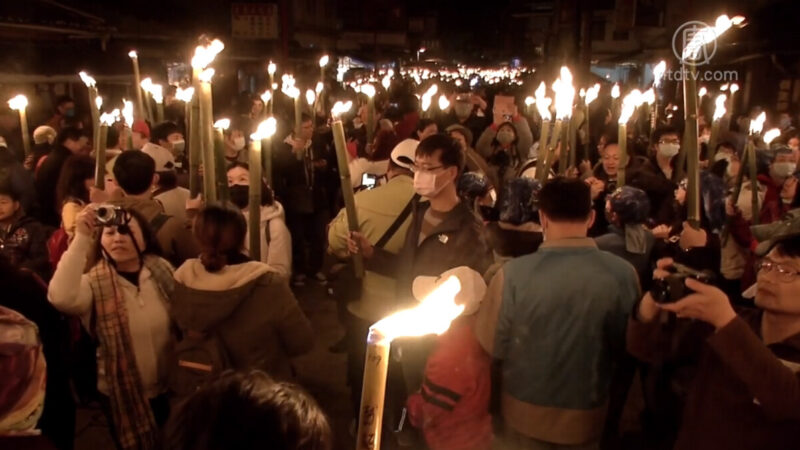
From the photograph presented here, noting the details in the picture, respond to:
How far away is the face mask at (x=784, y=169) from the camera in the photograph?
5.91 metres

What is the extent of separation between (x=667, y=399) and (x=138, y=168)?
10.9ft

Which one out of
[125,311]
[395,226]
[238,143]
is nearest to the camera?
[125,311]

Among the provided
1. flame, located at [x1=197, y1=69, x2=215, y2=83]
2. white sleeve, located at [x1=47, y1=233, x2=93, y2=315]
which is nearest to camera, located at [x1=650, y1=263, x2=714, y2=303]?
flame, located at [x1=197, y1=69, x2=215, y2=83]

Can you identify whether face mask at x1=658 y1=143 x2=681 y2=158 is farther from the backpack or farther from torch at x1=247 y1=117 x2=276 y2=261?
the backpack

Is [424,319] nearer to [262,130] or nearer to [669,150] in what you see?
[262,130]

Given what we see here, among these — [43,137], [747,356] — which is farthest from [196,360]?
[43,137]

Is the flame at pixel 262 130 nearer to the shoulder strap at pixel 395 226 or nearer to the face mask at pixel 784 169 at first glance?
the shoulder strap at pixel 395 226

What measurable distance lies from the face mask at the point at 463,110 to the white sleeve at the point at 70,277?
8.15 m

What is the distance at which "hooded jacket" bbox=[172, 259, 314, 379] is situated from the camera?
318cm

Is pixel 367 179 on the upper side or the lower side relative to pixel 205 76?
lower

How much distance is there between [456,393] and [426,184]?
122 cm

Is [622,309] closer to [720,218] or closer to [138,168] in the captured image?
[720,218]

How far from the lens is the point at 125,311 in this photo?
11.1 feet

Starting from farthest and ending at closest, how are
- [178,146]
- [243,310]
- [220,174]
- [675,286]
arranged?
[178,146] → [220,174] → [243,310] → [675,286]
